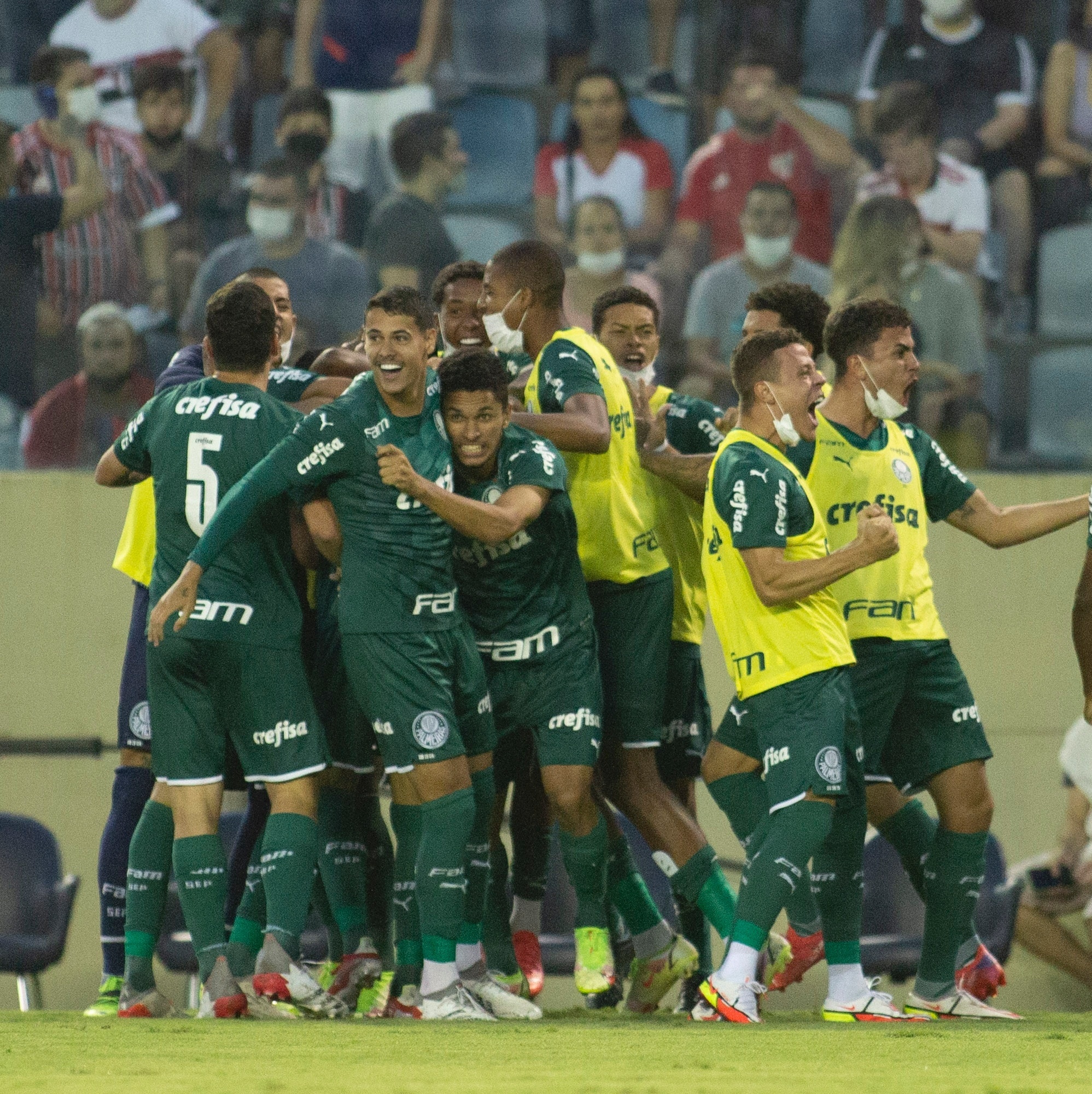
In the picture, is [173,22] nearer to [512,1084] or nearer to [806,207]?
[806,207]

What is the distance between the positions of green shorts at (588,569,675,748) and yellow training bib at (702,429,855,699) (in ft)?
1.37

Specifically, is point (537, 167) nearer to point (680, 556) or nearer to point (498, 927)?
point (680, 556)

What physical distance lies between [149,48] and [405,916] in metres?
5.54

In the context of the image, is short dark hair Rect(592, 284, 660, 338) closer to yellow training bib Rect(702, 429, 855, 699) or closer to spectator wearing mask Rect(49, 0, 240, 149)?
yellow training bib Rect(702, 429, 855, 699)

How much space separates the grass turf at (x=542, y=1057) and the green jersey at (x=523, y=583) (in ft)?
3.43

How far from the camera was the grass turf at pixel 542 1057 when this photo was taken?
3266 mm

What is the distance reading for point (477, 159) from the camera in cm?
894

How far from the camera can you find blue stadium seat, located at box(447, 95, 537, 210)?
8.92m

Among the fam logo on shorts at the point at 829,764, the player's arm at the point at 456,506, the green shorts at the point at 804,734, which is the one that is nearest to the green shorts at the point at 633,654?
the green shorts at the point at 804,734

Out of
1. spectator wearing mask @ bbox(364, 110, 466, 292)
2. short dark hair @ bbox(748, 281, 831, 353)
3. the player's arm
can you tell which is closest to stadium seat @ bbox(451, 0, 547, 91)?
spectator wearing mask @ bbox(364, 110, 466, 292)

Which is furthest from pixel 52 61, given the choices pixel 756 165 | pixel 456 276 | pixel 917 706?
pixel 917 706

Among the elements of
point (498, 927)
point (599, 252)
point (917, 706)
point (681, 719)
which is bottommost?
point (498, 927)

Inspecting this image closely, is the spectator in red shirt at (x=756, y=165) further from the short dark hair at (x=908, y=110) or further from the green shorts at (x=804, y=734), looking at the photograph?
the green shorts at (x=804, y=734)

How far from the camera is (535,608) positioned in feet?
16.3
